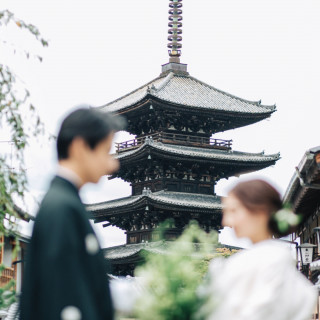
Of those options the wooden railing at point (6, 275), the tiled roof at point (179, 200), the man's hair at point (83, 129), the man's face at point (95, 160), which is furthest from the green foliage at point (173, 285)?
the tiled roof at point (179, 200)

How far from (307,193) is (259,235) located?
56.0 feet

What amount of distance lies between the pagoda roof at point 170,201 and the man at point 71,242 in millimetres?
31892

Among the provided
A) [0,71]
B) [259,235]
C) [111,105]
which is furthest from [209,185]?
[259,235]

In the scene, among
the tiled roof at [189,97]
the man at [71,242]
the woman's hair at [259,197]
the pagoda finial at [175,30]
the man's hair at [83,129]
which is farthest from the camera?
the pagoda finial at [175,30]

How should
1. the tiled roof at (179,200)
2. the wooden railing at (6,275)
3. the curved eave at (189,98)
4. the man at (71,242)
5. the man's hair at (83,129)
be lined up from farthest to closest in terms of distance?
1. the curved eave at (189,98)
2. the tiled roof at (179,200)
3. the wooden railing at (6,275)
4. the man's hair at (83,129)
5. the man at (71,242)

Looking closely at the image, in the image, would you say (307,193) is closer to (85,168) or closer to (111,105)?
(85,168)

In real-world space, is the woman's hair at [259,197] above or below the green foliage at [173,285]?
above

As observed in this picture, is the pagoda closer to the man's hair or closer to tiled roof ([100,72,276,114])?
tiled roof ([100,72,276,114])

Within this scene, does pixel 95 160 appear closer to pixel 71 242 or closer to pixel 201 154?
pixel 71 242

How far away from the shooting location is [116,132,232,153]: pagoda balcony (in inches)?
1487

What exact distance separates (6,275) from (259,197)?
26.2 metres

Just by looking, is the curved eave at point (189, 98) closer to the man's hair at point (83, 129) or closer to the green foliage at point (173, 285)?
the green foliage at point (173, 285)

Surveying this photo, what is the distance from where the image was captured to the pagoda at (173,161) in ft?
120

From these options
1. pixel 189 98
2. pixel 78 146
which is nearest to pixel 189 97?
pixel 189 98
